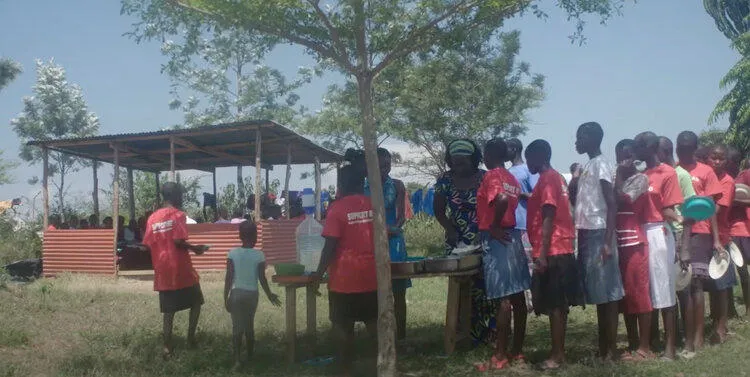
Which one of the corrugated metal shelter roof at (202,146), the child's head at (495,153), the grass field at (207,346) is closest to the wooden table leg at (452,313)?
the grass field at (207,346)

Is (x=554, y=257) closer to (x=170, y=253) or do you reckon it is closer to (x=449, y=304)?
(x=449, y=304)

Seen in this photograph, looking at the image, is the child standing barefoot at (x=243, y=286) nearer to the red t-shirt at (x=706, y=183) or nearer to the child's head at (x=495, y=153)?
the child's head at (x=495, y=153)

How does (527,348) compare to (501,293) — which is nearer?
(501,293)

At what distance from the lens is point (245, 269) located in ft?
21.5

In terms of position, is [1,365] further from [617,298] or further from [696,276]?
[696,276]

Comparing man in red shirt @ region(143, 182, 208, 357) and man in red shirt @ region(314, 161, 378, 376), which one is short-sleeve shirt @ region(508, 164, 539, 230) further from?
man in red shirt @ region(143, 182, 208, 357)

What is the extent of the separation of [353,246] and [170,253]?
2145mm

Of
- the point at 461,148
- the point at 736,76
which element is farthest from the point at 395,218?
the point at 736,76

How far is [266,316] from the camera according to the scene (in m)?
9.00

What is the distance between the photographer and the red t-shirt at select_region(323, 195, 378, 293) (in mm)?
5578

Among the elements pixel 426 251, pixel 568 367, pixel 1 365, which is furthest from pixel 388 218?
pixel 426 251

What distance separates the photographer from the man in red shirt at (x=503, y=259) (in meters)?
5.89

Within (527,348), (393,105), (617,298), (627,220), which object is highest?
(393,105)

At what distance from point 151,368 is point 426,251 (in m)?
13.6
